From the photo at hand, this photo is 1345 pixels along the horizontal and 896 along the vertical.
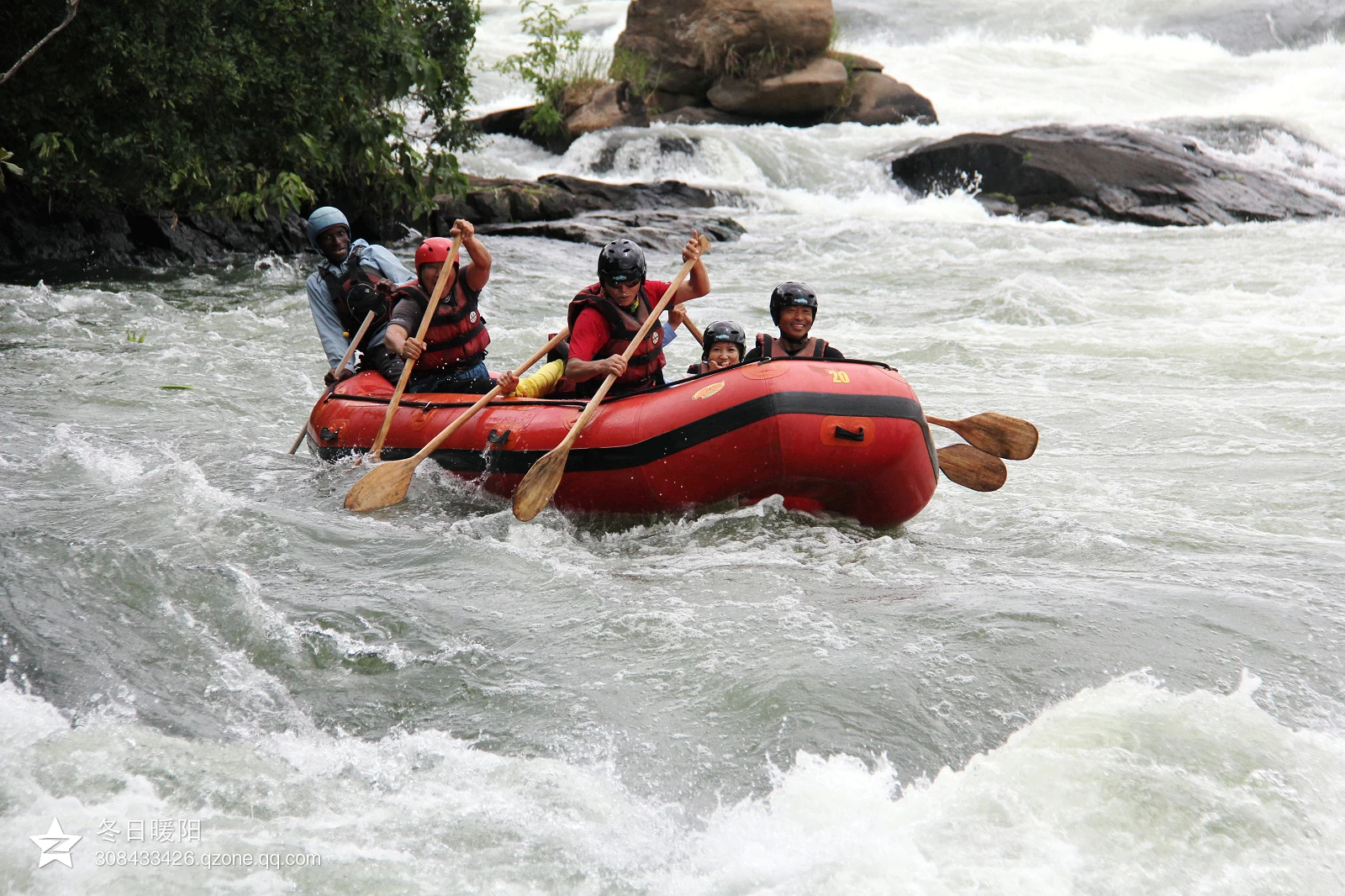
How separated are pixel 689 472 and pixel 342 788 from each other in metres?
2.00

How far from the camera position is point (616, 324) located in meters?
5.19

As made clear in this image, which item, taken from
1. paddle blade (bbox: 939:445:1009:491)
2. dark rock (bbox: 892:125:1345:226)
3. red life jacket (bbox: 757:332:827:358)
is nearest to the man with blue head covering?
red life jacket (bbox: 757:332:827:358)

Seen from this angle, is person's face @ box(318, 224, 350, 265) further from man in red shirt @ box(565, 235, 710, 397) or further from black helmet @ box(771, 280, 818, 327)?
black helmet @ box(771, 280, 818, 327)

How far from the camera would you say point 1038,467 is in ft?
19.2

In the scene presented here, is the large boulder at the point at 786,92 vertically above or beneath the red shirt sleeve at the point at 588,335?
above

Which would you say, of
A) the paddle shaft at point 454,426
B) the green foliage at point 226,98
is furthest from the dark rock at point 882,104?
the paddle shaft at point 454,426

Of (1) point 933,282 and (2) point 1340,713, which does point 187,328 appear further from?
(2) point 1340,713

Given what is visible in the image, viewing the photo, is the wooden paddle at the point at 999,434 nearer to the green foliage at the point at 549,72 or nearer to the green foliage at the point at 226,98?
the green foliage at the point at 226,98

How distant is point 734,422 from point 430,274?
6.94ft

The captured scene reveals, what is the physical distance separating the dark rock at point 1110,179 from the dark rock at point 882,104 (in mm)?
3510

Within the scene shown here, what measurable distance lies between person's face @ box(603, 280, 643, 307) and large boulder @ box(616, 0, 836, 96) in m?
15.8

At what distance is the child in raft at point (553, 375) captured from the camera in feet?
17.7

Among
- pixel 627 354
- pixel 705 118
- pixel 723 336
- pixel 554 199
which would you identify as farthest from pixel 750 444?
pixel 705 118

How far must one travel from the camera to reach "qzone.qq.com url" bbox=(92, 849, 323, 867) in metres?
2.65
